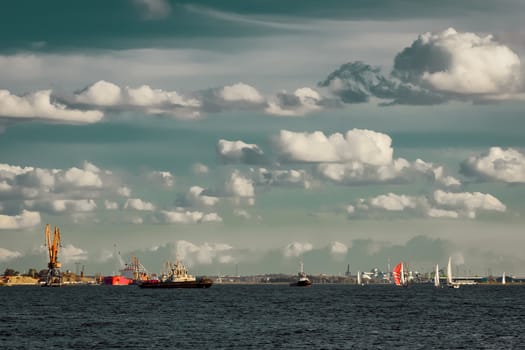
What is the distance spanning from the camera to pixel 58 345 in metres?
126

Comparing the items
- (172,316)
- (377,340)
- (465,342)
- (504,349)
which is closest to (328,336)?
(377,340)

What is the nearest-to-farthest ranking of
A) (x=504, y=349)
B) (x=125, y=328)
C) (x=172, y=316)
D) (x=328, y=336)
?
(x=504, y=349) → (x=328, y=336) → (x=125, y=328) → (x=172, y=316)

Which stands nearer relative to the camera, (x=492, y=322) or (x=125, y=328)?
(x=125, y=328)

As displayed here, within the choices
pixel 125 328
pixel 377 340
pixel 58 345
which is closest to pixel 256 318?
pixel 125 328

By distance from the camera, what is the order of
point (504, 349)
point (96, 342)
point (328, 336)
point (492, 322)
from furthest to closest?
1. point (492, 322)
2. point (328, 336)
3. point (96, 342)
4. point (504, 349)

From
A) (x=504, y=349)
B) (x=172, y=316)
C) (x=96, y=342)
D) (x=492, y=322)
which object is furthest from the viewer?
(x=172, y=316)

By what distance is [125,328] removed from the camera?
158250 mm

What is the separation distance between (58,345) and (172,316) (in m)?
72.2

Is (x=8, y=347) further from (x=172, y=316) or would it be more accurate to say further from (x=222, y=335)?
(x=172, y=316)

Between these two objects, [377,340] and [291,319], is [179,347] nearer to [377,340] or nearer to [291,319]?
[377,340]

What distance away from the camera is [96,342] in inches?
5143

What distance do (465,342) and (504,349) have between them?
38.5ft

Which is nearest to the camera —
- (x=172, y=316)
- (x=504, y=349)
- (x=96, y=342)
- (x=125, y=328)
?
(x=504, y=349)

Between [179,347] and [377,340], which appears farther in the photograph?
[377,340]
